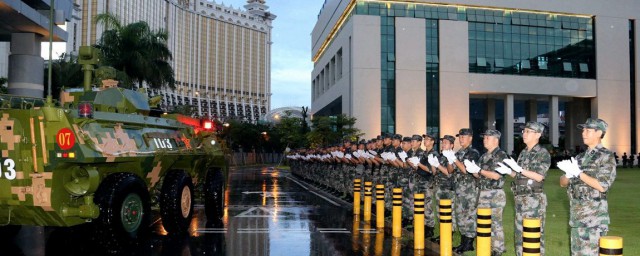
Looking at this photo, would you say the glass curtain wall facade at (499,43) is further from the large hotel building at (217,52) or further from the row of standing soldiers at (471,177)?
the large hotel building at (217,52)

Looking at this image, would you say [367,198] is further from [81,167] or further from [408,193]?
[81,167]

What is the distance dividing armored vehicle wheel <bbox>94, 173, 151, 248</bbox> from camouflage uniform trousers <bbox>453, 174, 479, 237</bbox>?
180 inches

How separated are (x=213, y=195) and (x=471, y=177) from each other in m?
5.78

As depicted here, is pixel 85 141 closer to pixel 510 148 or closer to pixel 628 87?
pixel 510 148

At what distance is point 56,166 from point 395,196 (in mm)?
5317

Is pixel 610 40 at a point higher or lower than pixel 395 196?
higher

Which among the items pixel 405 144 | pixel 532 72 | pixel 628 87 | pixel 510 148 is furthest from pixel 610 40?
pixel 405 144

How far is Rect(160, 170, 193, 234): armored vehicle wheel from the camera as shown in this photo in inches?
411

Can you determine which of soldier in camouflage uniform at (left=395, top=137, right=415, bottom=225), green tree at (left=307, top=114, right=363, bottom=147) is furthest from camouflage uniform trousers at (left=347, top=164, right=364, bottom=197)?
green tree at (left=307, top=114, right=363, bottom=147)

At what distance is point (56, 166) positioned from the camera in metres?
7.98

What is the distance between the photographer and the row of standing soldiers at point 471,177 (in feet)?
22.9

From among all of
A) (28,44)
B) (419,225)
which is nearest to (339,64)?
(28,44)

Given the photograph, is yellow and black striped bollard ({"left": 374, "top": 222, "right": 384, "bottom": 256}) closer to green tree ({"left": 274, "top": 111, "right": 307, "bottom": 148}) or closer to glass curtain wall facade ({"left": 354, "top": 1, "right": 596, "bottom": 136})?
glass curtain wall facade ({"left": 354, "top": 1, "right": 596, "bottom": 136})

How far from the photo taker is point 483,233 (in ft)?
23.7
